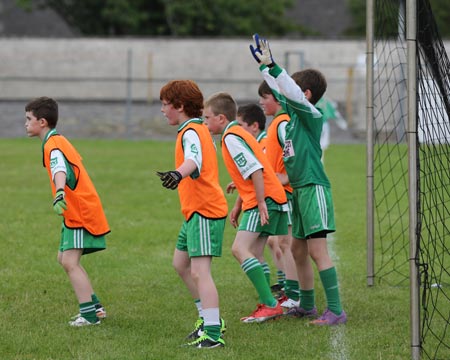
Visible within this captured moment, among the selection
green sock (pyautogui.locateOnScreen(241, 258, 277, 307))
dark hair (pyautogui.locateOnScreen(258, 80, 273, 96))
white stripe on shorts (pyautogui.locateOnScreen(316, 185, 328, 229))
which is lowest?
green sock (pyautogui.locateOnScreen(241, 258, 277, 307))

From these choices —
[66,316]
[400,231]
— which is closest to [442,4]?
[400,231]

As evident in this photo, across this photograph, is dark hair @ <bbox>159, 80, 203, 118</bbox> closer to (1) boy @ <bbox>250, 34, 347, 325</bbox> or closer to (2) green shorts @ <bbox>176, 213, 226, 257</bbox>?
(1) boy @ <bbox>250, 34, 347, 325</bbox>

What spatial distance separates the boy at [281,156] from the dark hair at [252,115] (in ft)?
1.03

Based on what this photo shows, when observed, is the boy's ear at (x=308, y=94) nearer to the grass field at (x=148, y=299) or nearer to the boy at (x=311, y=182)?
the boy at (x=311, y=182)

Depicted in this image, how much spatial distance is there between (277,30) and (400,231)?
31.4 metres

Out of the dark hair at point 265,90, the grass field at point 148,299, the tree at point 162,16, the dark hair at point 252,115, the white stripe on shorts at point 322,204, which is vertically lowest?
the grass field at point 148,299

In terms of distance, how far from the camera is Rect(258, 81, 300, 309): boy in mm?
7250

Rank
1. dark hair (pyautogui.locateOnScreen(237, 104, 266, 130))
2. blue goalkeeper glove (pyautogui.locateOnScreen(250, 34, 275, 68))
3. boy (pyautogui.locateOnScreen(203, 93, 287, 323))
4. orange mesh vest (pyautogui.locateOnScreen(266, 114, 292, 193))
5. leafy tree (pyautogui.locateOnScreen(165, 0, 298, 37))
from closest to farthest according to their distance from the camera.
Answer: blue goalkeeper glove (pyautogui.locateOnScreen(250, 34, 275, 68)) < boy (pyautogui.locateOnScreen(203, 93, 287, 323)) < orange mesh vest (pyautogui.locateOnScreen(266, 114, 292, 193)) < dark hair (pyautogui.locateOnScreen(237, 104, 266, 130)) < leafy tree (pyautogui.locateOnScreen(165, 0, 298, 37))

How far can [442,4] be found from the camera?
4334cm

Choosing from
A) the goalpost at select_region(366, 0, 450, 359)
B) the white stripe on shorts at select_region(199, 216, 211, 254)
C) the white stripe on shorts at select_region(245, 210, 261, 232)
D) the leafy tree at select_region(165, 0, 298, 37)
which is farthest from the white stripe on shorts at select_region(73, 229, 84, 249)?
the leafy tree at select_region(165, 0, 298, 37)

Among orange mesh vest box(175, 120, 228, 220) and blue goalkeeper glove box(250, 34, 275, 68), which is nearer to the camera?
blue goalkeeper glove box(250, 34, 275, 68)

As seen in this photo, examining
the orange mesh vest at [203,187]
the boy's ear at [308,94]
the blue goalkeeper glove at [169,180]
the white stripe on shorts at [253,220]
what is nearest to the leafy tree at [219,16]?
the boy's ear at [308,94]

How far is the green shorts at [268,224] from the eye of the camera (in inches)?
273

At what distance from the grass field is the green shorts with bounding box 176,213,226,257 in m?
0.66
